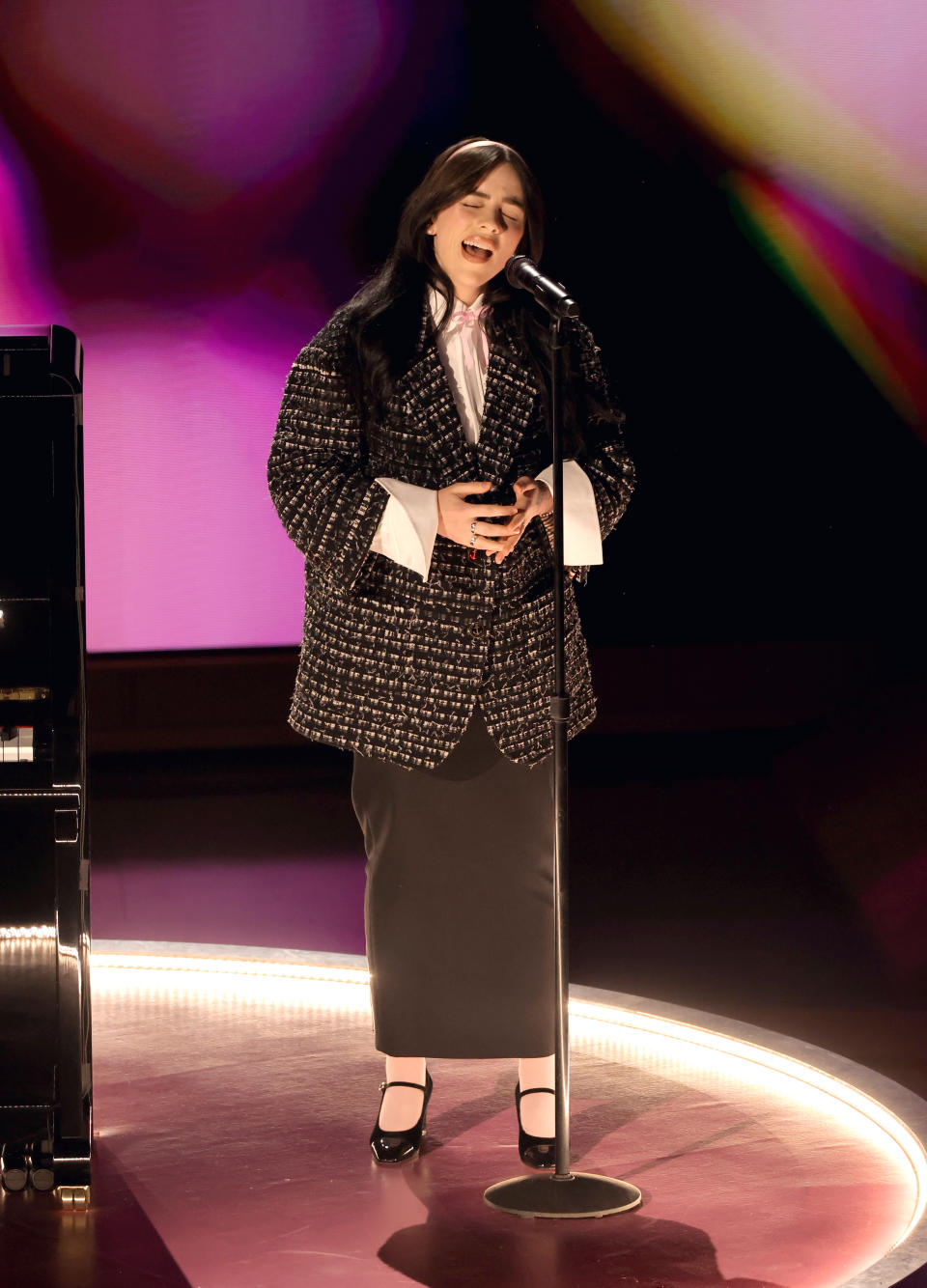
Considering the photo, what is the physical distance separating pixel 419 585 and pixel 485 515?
19cm

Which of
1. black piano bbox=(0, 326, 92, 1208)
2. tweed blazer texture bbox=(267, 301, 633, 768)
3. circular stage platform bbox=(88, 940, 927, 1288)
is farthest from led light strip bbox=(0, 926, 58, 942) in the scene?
tweed blazer texture bbox=(267, 301, 633, 768)

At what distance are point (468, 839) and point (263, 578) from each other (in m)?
5.26

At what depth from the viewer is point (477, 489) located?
8.14 feet

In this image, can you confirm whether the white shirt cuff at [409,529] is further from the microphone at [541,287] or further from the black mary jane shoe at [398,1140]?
the black mary jane shoe at [398,1140]

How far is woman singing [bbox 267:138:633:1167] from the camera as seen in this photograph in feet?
8.57

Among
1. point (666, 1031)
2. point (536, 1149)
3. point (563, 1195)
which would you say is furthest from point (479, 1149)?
point (666, 1031)

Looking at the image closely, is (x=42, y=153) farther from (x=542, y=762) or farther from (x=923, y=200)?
(x=542, y=762)

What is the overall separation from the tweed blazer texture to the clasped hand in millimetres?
108

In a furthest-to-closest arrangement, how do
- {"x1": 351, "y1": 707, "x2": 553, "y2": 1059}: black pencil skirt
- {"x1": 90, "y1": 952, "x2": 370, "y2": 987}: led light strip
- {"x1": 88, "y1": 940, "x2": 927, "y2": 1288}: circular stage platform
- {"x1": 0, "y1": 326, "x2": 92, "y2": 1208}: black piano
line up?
{"x1": 90, "y1": 952, "x2": 370, "y2": 987}: led light strip
{"x1": 351, "y1": 707, "x2": 553, "y2": 1059}: black pencil skirt
{"x1": 0, "y1": 326, "x2": 92, "y2": 1208}: black piano
{"x1": 88, "y1": 940, "x2": 927, "y2": 1288}: circular stage platform

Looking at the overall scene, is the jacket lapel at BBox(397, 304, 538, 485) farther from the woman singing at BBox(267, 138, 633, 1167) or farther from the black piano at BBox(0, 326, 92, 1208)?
the black piano at BBox(0, 326, 92, 1208)

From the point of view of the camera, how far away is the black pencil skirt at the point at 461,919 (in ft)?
8.79

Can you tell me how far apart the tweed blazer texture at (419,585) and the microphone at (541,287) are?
0.28 meters

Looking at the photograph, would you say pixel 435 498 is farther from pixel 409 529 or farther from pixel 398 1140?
pixel 398 1140

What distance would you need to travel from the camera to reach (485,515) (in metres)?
2.48
